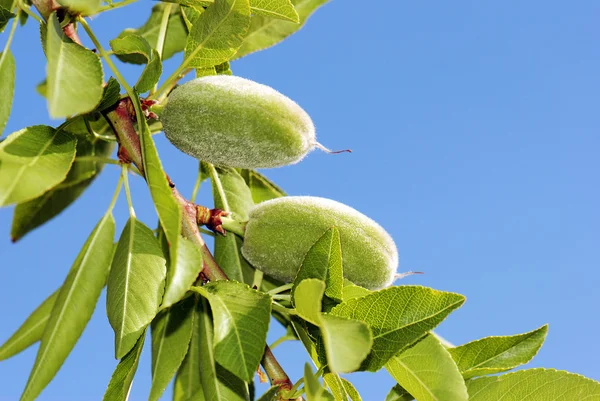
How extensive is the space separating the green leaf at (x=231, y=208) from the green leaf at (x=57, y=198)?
41 cm

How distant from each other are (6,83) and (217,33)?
1.79 ft

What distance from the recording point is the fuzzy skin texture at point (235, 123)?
1.56 m

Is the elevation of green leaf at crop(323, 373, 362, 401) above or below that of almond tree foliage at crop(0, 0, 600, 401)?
below

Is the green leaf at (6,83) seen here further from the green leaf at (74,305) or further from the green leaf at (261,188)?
the green leaf at (261,188)

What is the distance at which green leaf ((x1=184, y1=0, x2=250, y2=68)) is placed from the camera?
1542 mm

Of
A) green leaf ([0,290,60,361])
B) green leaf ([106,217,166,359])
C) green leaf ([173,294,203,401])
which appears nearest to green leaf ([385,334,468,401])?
green leaf ([106,217,166,359])

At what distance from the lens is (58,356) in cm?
164

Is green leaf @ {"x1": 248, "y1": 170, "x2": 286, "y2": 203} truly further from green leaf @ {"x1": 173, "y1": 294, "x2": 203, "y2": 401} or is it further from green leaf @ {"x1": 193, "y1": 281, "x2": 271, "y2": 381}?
green leaf @ {"x1": 193, "y1": 281, "x2": 271, "y2": 381}

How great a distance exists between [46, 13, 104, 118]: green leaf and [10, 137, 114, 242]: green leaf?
0.79 metres

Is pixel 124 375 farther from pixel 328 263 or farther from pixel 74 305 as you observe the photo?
pixel 328 263

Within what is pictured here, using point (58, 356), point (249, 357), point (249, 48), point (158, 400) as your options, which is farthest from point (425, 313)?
point (249, 48)

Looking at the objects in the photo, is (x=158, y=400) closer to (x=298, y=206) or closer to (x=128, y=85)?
(x=298, y=206)

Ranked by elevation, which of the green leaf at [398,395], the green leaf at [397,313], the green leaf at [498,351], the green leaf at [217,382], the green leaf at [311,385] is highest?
the green leaf at [397,313]

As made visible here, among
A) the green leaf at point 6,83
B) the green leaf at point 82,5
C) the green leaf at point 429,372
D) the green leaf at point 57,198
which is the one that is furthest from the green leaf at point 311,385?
the green leaf at point 57,198
